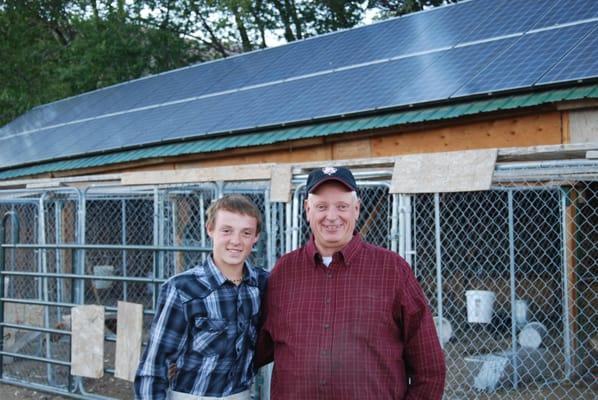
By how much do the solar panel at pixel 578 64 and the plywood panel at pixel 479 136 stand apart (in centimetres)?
45

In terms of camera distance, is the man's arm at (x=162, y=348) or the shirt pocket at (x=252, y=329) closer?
the man's arm at (x=162, y=348)

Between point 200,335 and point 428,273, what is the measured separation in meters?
7.11

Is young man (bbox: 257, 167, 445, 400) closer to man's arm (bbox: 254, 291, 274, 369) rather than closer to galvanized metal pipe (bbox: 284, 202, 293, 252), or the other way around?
man's arm (bbox: 254, 291, 274, 369)

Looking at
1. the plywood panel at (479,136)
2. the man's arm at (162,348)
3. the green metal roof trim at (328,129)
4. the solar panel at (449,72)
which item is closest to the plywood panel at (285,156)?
the green metal roof trim at (328,129)

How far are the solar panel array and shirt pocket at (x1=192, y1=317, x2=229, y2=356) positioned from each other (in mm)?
5707

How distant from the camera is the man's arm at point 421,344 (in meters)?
2.90

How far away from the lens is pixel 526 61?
28.4 feet

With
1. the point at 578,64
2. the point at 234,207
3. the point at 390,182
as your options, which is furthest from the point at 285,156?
the point at 234,207

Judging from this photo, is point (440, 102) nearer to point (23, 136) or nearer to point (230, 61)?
point (230, 61)

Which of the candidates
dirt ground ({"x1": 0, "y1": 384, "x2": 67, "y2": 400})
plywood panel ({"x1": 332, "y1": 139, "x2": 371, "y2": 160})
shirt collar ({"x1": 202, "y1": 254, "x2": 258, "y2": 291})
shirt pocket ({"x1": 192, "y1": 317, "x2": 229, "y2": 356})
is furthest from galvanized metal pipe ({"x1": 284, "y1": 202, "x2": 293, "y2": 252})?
plywood panel ({"x1": 332, "y1": 139, "x2": 371, "y2": 160})

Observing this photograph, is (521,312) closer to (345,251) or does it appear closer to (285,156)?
(285,156)

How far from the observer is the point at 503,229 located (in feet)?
37.3

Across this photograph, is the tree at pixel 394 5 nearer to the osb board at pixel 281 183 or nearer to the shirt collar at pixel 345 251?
the osb board at pixel 281 183

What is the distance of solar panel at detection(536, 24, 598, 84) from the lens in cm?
767
